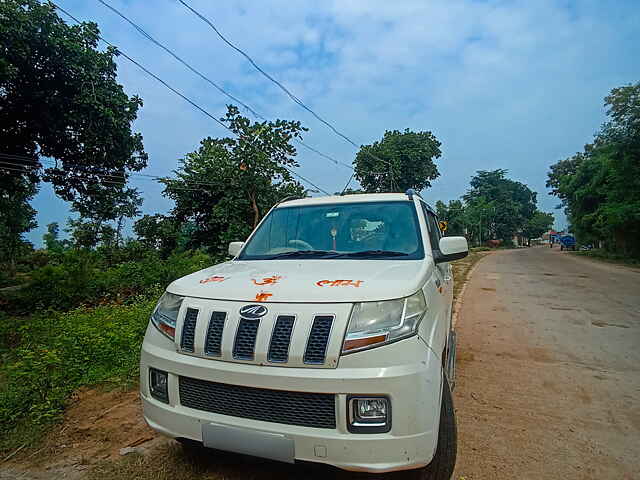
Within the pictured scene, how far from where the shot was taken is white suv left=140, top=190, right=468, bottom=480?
1.72 m

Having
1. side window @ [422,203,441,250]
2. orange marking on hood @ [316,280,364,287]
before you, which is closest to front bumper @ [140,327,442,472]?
orange marking on hood @ [316,280,364,287]

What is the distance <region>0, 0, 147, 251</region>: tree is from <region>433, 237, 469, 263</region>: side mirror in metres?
9.50

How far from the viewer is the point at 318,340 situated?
180 cm

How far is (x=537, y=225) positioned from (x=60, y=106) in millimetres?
88708

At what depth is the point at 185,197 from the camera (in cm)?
1357

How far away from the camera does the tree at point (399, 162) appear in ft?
89.7

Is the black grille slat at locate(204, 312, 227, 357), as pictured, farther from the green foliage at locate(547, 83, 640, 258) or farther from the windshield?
the green foliage at locate(547, 83, 640, 258)

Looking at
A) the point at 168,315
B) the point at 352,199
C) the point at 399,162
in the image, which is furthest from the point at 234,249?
the point at 399,162

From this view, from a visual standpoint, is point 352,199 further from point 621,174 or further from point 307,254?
point 621,174

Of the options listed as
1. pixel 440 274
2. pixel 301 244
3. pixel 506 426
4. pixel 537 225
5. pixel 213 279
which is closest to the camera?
pixel 213 279

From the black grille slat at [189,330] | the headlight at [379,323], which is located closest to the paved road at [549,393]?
the headlight at [379,323]

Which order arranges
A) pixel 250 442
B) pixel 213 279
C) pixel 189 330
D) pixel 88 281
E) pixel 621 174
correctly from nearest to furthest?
pixel 250 442, pixel 189 330, pixel 213 279, pixel 88 281, pixel 621 174

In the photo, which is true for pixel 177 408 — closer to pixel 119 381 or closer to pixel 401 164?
pixel 119 381

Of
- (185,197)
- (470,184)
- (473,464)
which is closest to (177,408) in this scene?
(473,464)
